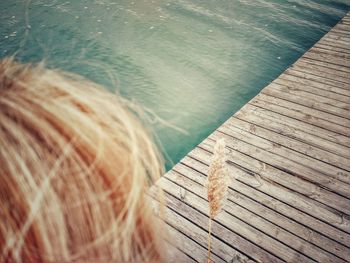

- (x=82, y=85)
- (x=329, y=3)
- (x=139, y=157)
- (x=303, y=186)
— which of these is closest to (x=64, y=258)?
(x=139, y=157)

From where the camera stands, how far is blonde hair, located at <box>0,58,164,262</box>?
Answer: 0.57 meters

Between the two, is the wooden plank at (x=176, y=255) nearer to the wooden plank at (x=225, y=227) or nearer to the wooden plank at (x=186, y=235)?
the wooden plank at (x=186, y=235)

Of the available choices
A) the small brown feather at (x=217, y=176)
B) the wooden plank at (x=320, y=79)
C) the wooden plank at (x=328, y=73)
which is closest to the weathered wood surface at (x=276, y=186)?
the wooden plank at (x=320, y=79)

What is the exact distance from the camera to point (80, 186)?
24.2 inches

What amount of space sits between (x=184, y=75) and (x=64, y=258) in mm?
7081

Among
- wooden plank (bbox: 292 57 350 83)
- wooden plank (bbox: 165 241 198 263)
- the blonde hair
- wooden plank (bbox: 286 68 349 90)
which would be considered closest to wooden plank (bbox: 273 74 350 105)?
wooden plank (bbox: 286 68 349 90)

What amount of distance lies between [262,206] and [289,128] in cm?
150

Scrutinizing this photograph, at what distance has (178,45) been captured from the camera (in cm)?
845

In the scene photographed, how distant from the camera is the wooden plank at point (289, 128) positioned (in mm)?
3786

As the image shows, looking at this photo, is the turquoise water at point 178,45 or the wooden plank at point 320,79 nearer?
the wooden plank at point 320,79

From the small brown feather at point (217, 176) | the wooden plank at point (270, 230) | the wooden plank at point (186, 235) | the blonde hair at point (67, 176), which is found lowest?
the wooden plank at point (270, 230)

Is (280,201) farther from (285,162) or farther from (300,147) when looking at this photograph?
(300,147)

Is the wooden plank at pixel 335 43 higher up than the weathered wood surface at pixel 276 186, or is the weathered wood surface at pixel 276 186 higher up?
the weathered wood surface at pixel 276 186

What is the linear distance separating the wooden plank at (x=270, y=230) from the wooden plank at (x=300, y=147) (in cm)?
103
